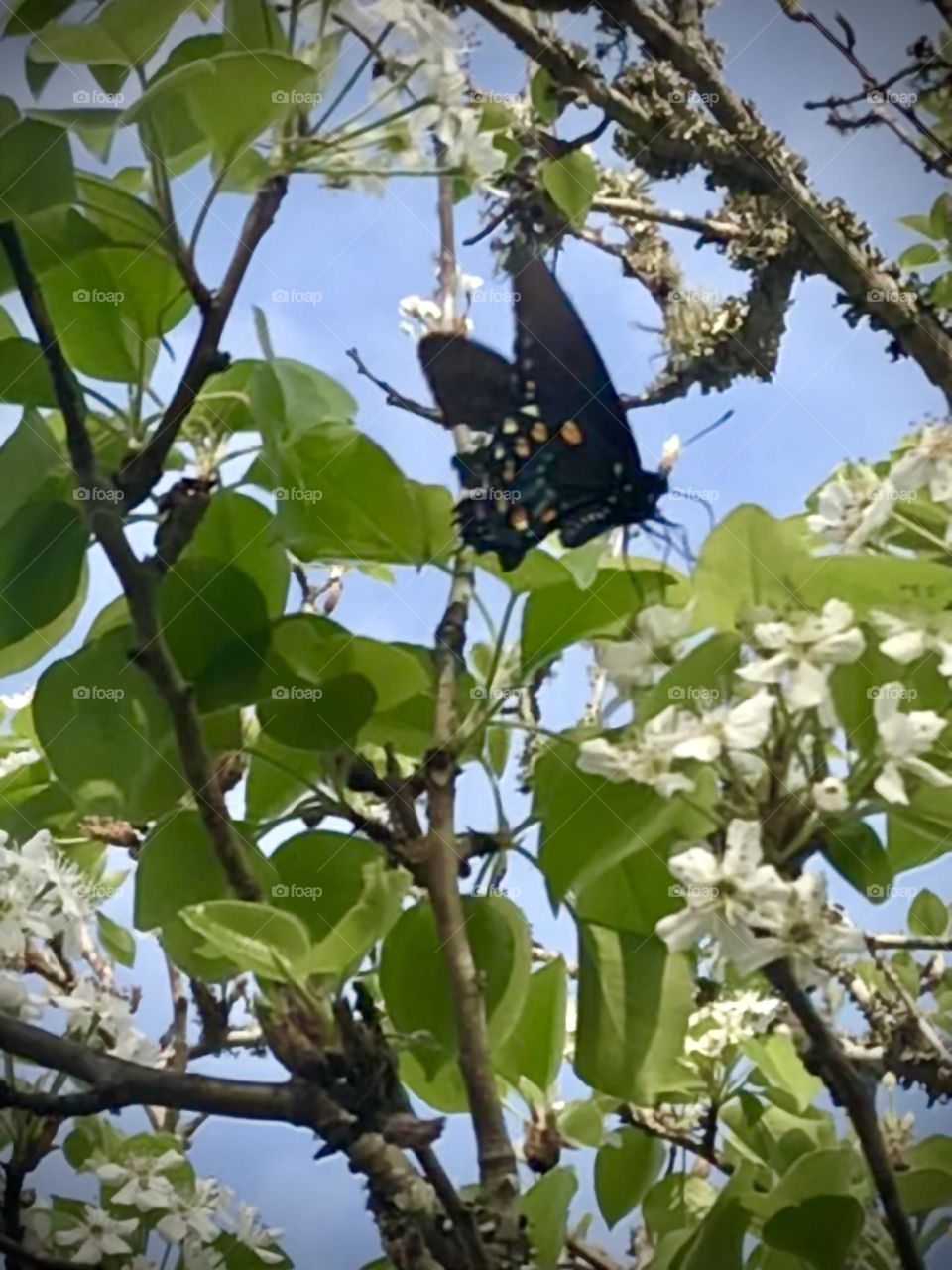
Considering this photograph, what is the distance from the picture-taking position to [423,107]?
60cm

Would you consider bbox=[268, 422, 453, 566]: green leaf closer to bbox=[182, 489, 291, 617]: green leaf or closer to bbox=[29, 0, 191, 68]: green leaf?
bbox=[182, 489, 291, 617]: green leaf

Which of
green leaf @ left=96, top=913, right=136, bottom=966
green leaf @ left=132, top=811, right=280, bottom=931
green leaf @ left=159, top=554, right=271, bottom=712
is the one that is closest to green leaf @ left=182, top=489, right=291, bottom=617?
green leaf @ left=159, top=554, right=271, bottom=712

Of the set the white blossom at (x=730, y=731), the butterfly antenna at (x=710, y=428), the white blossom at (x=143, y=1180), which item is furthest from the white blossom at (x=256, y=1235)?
the butterfly antenna at (x=710, y=428)

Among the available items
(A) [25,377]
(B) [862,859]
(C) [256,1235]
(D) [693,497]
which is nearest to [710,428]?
(D) [693,497]

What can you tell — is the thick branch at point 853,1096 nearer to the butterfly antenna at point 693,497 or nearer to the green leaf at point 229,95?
the butterfly antenna at point 693,497

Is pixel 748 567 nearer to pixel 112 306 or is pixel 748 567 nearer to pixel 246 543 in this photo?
pixel 246 543

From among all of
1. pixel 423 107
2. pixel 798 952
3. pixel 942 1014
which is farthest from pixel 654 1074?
pixel 423 107

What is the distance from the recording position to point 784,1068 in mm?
653

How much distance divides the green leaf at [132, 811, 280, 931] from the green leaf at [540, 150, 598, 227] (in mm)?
400

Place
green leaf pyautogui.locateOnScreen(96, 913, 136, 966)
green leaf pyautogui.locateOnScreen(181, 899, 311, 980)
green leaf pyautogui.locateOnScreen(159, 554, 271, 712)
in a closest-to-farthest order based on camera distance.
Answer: green leaf pyautogui.locateOnScreen(181, 899, 311, 980)
green leaf pyautogui.locateOnScreen(159, 554, 271, 712)
green leaf pyautogui.locateOnScreen(96, 913, 136, 966)

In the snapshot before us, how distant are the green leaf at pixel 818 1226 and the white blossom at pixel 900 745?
0.64 feet

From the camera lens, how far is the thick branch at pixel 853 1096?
1.63 ft

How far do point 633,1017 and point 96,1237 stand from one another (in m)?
0.29

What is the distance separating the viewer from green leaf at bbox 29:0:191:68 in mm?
560
